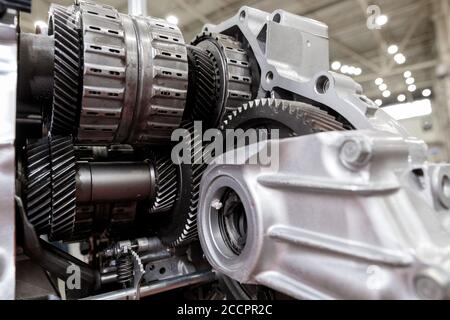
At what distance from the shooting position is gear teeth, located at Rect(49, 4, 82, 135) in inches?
29.7

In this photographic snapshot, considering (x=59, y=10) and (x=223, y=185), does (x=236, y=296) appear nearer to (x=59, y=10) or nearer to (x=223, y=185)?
(x=223, y=185)

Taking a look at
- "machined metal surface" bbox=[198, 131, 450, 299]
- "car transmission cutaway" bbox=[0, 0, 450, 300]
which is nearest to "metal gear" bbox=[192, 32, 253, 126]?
"car transmission cutaway" bbox=[0, 0, 450, 300]

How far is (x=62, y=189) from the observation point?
2.59ft

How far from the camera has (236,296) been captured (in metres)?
0.96

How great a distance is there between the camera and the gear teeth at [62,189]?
0.79 m

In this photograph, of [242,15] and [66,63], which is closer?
[66,63]

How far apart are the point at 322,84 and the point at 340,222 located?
0.42 m

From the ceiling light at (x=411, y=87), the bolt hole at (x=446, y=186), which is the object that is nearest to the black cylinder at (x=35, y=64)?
the bolt hole at (x=446, y=186)

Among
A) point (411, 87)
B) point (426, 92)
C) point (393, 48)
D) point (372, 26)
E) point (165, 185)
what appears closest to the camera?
point (165, 185)

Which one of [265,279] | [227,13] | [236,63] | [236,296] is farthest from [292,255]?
[227,13]

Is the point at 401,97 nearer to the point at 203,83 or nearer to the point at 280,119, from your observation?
the point at 203,83

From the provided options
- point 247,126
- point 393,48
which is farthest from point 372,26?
point 247,126

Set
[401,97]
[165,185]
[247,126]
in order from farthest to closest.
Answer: [401,97]
[165,185]
[247,126]
